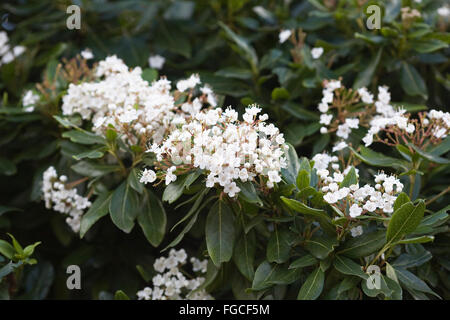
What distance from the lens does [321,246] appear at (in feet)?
5.32

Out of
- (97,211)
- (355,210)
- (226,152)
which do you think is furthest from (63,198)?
(355,210)

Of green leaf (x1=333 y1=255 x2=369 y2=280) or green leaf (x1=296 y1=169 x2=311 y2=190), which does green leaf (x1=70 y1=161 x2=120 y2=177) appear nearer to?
green leaf (x1=296 y1=169 x2=311 y2=190)

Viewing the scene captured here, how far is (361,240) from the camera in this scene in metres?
1.62

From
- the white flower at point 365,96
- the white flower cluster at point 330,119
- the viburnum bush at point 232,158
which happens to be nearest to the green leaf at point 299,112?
the viburnum bush at point 232,158

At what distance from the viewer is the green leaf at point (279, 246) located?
5.41ft

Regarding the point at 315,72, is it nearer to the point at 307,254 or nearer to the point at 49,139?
the point at 307,254

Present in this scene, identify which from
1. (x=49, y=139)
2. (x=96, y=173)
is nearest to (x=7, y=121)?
(x=49, y=139)

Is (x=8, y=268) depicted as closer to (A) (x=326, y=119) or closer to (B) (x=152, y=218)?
(B) (x=152, y=218)

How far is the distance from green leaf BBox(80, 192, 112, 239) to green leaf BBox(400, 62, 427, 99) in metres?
1.38

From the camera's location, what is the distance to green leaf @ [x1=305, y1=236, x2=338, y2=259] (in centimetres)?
160

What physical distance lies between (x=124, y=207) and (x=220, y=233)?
402 mm

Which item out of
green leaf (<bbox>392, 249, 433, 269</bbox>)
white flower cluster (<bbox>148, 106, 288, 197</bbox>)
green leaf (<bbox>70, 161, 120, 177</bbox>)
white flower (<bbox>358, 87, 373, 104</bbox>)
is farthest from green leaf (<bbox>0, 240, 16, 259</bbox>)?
white flower (<bbox>358, 87, 373, 104</bbox>)
